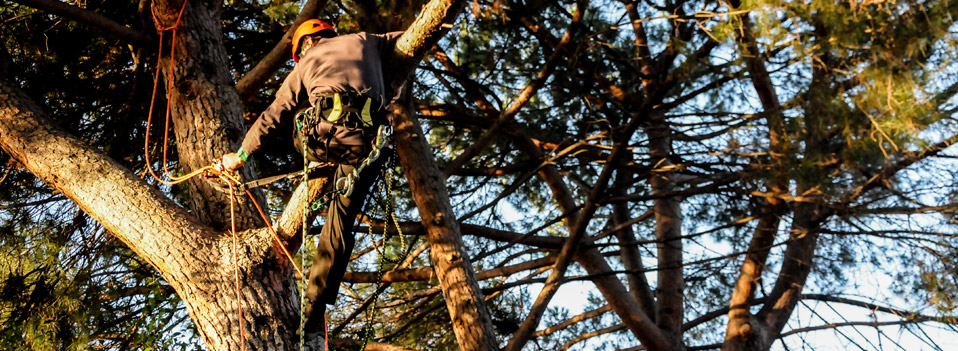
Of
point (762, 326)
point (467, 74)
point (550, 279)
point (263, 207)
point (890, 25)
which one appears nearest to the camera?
point (890, 25)

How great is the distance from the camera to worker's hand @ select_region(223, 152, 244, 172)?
353cm

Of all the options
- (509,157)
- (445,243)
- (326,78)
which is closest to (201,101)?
(326,78)

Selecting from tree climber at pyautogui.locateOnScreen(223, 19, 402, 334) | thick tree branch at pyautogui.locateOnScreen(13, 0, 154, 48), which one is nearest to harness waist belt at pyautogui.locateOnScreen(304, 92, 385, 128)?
tree climber at pyautogui.locateOnScreen(223, 19, 402, 334)

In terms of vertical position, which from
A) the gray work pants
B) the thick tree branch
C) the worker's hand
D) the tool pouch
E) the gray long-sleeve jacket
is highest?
the thick tree branch

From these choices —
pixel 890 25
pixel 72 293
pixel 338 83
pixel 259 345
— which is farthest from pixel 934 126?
pixel 72 293

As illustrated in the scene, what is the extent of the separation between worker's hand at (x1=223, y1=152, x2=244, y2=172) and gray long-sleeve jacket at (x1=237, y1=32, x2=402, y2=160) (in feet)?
0.26

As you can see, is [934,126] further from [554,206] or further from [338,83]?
[554,206]

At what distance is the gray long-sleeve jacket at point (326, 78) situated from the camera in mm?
3271

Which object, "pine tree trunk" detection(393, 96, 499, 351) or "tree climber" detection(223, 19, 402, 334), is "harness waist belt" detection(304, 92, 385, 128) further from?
"pine tree trunk" detection(393, 96, 499, 351)

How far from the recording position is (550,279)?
5.78 metres

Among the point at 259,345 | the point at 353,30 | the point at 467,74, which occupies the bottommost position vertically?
the point at 259,345

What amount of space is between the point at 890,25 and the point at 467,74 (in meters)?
3.94

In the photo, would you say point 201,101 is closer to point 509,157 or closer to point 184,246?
point 184,246

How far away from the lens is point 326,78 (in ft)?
10.8
